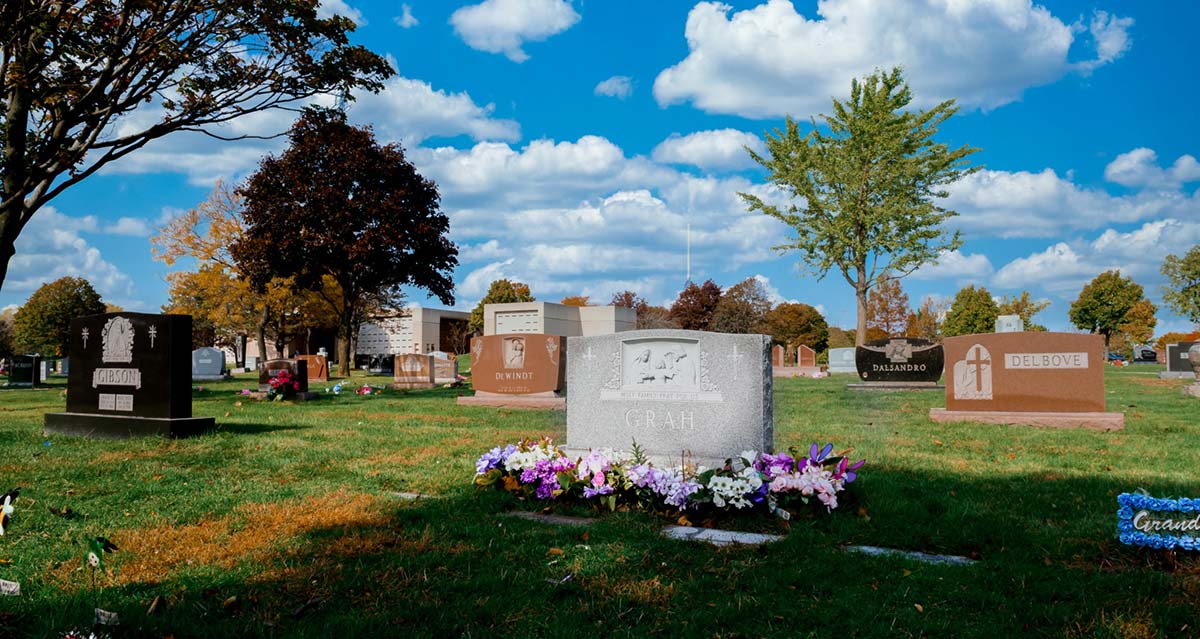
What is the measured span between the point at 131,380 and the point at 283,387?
24.6ft

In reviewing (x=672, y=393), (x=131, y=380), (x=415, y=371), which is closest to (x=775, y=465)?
(x=672, y=393)

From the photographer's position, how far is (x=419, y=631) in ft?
10.5

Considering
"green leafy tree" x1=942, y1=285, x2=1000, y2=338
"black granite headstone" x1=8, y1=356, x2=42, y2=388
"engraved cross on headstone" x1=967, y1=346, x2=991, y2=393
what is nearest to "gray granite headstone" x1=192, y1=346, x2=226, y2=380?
"black granite headstone" x1=8, y1=356, x2=42, y2=388

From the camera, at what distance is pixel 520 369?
15.8 meters

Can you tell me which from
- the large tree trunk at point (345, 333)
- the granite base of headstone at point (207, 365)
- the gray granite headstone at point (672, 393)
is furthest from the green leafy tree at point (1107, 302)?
the gray granite headstone at point (672, 393)

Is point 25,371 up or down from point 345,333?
down

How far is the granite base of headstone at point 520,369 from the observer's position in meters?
15.6

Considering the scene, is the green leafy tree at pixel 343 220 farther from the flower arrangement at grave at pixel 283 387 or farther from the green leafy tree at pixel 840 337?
the green leafy tree at pixel 840 337

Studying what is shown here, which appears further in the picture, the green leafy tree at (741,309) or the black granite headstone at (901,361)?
the green leafy tree at (741,309)

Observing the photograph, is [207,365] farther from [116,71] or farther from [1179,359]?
[1179,359]

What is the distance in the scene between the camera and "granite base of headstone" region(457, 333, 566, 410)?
15.6 meters

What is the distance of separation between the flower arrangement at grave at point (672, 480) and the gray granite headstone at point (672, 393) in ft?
0.85

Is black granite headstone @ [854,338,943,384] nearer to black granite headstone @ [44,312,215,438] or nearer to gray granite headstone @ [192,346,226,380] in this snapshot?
black granite headstone @ [44,312,215,438]

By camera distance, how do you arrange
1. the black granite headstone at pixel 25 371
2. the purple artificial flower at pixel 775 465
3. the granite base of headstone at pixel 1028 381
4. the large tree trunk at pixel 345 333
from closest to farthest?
the purple artificial flower at pixel 775 465
the granite base of headstone at pixel 1028 381
the black granite headstone at pixel 25 371
the large tree trunk at pixel 345 333
